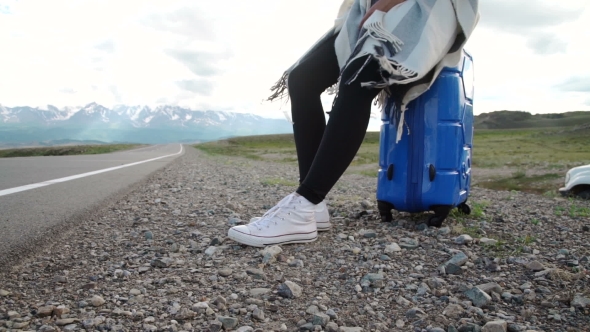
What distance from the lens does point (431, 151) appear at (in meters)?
2.62

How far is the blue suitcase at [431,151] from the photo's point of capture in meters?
2.60

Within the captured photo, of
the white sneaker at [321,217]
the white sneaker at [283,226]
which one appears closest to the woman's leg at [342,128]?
the white sneaker at [283,226]

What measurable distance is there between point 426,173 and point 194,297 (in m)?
1.67

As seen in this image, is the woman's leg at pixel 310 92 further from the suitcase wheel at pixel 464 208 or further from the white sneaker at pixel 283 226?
the suitcase wheel at pixel 464 208

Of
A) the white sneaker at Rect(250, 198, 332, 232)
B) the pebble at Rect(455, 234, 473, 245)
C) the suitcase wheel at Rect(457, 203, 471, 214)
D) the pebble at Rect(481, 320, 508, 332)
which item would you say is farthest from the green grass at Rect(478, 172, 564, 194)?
the pebble at Rect(481, 320, 508, 332)

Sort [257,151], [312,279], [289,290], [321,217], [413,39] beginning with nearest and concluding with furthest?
1. [289,290]
2. [312,279]
3. [413,39]
4. [321,217]
5. [257,151]

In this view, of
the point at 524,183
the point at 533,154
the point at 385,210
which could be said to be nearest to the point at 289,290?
the point at 385,210

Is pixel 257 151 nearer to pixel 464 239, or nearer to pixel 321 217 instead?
pixel 321 217

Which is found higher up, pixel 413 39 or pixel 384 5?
pixel 384 5

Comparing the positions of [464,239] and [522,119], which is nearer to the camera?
[464,239]

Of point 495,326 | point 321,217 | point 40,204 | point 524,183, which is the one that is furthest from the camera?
point 524,183

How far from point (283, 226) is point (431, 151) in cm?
108

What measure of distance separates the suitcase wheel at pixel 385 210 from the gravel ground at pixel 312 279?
0.29 ft

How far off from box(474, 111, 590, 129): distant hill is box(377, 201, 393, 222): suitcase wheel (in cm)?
11959
